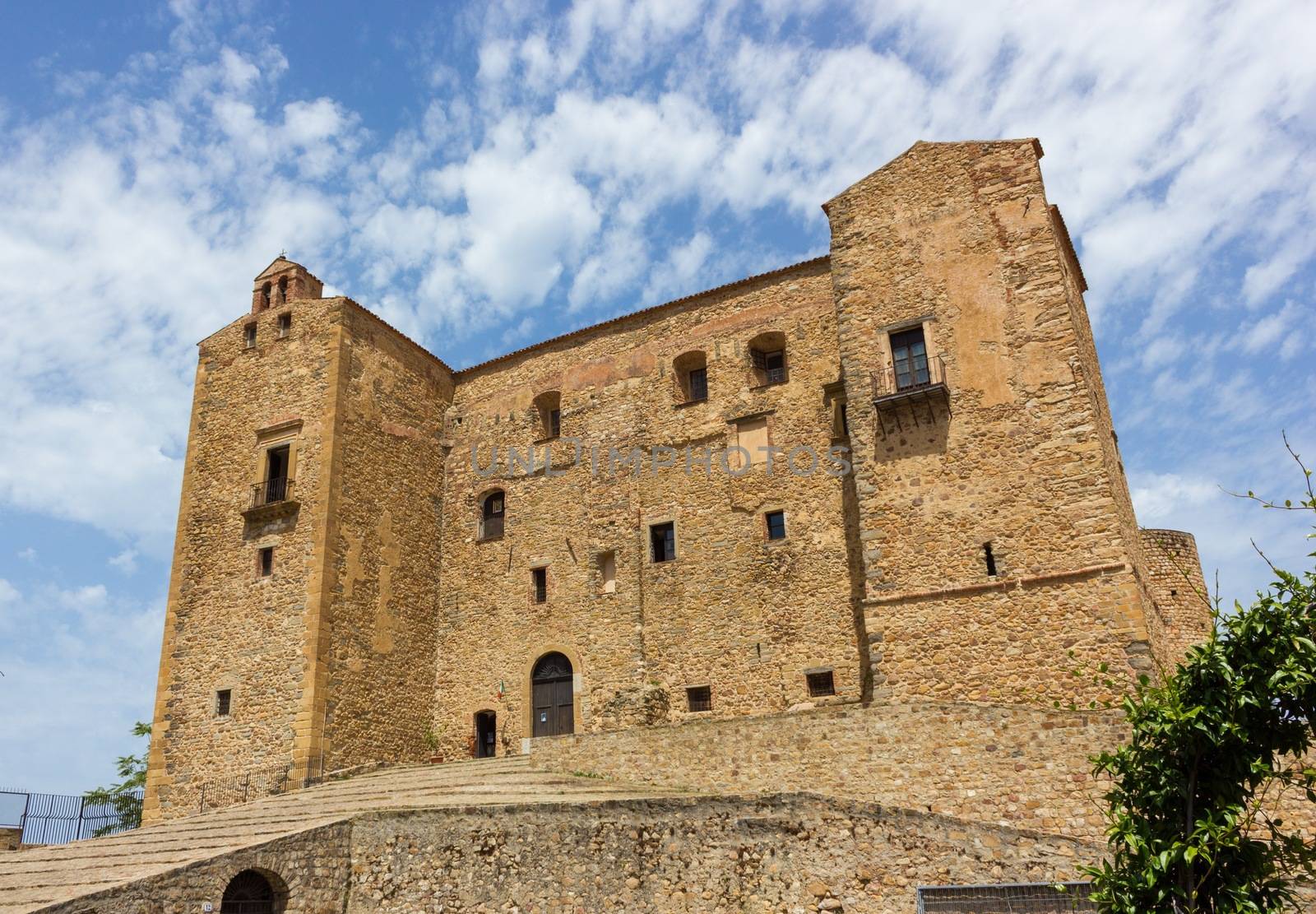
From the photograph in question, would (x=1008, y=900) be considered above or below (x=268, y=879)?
A: below

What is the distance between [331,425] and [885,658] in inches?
486

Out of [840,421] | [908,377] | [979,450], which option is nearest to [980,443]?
[979,450]

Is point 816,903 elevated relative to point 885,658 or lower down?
lower down

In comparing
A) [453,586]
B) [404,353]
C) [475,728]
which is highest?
[404,353]

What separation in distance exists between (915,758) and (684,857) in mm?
3503

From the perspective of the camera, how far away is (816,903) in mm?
12008

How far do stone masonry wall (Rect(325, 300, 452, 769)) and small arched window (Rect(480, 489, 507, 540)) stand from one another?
3.90 ft

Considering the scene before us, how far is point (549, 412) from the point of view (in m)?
24.5

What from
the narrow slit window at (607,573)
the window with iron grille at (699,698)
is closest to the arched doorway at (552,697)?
the narrow slit window at (607,573)

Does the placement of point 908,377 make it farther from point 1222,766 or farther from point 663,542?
point 1222,766

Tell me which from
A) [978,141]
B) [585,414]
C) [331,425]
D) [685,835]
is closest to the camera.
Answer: [685,835]

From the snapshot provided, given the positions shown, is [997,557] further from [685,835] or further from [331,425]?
[331,425]

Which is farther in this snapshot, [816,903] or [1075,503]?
[1075,503]

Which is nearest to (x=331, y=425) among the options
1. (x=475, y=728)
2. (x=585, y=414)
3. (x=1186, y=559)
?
(x=585, y=414)
